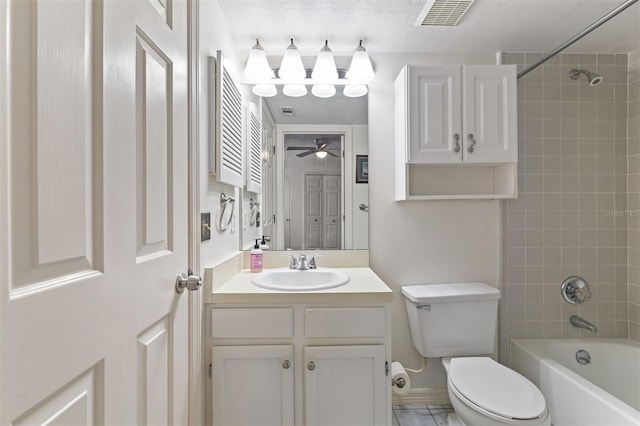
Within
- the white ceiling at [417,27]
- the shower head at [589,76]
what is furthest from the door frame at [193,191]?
the shower head at [589,76]

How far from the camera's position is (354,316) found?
1433 mm

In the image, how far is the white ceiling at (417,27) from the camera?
159cm

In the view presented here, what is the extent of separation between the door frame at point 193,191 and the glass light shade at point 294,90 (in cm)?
81

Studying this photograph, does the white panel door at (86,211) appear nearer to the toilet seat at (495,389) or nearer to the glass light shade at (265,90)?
the glass light shade at (265,90)

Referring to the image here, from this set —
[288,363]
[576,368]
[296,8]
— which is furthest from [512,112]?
[288,363]

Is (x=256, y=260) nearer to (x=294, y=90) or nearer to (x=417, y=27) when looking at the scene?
(x=294, y=90)

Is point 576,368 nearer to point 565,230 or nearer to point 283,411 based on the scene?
point 565,230

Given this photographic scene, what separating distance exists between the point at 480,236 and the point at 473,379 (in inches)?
33.4

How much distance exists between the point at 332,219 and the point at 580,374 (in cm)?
172

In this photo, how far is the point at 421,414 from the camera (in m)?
1.91

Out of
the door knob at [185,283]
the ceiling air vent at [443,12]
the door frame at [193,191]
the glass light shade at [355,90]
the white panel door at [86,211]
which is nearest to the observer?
the white panel door at [86,211]

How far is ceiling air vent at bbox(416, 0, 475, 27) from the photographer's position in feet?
5.00

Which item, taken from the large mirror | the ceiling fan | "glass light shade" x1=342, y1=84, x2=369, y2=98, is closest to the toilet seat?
the large mirror

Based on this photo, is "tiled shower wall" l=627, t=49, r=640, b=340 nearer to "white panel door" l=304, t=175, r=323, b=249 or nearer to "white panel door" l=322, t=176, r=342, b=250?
"white panel door" l=322, t=176, r=342, b=250
